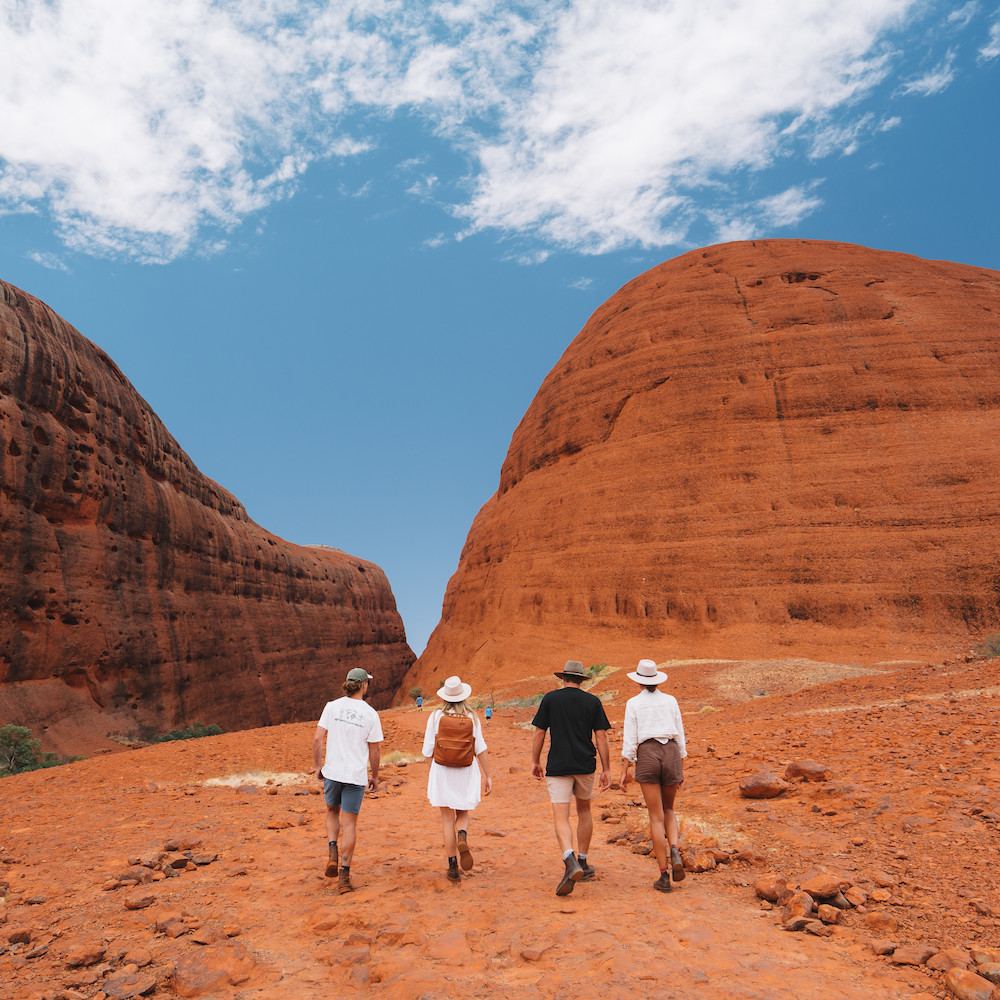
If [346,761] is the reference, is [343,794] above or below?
below

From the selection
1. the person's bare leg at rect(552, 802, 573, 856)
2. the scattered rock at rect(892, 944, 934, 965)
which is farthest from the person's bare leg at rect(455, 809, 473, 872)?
the scattered rock at rect(892, 944, 934, 965)

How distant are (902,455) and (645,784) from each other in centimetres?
2923

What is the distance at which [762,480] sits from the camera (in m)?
29.4

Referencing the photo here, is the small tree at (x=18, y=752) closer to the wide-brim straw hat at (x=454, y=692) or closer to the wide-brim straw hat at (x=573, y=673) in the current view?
the wide-brim straw hat at (x=454, y=692)

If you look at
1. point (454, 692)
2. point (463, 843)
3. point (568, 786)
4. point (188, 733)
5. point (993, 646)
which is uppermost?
point (993, 646)

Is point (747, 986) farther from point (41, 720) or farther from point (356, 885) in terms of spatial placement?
point (41, 720)

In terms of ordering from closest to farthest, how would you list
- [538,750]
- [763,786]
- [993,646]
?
[538,750] < [763,786] < [993,646]

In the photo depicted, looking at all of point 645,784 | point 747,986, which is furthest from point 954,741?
point 747,986

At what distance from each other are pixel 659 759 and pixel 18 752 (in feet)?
49.3

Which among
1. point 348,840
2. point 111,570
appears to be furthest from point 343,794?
point 111,570

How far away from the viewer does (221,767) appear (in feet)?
34.1

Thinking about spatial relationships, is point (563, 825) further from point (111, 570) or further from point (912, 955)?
point (111, 570)

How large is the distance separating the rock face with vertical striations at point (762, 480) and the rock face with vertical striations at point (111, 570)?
11.4 m

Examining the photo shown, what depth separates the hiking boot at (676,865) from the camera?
4.65m
